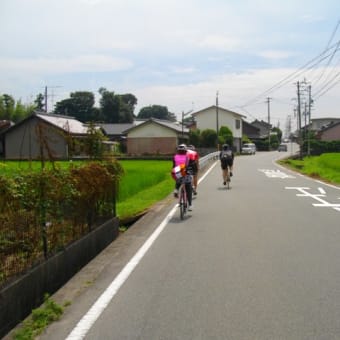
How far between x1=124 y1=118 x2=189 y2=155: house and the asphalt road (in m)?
62.3

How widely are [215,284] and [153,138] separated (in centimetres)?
6944

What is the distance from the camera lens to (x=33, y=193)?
682 centimetres

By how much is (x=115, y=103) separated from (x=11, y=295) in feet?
321

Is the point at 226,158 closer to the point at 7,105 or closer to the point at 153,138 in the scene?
the point at 153,138

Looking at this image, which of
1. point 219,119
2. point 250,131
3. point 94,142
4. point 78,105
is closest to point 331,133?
point 219,119

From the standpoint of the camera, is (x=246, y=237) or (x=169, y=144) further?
(x=169, y=144)

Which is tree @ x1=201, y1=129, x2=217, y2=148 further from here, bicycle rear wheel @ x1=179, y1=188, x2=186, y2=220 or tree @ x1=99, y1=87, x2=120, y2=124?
bicycle rear wheel @ x1=179, y1=188, x2=186, y2=220

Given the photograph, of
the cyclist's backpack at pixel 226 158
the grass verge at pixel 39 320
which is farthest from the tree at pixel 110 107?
the grass verge at pixel 39 320

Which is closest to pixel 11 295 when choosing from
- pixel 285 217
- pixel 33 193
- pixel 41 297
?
pixel 41 297

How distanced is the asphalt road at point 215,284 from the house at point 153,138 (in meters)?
62.3

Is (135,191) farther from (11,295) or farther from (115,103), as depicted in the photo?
(115,103)

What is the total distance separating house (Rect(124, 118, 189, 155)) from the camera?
247 ft

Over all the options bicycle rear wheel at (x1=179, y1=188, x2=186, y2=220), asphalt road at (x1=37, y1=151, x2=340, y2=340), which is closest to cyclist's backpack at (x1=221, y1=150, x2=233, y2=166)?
bicycle rear wheel at (x1=179, y1=188, x2=186, y2=220)

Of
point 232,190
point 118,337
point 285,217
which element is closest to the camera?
point 118,337
